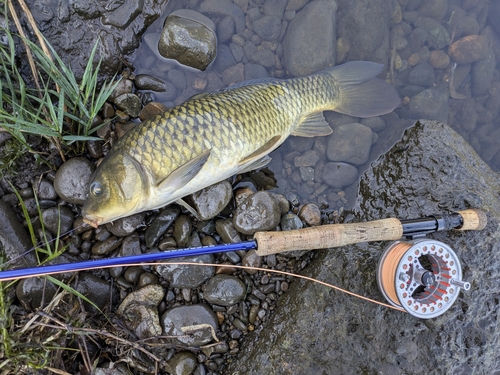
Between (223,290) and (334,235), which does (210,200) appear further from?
(334,235)

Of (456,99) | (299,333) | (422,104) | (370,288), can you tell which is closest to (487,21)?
(456,99)

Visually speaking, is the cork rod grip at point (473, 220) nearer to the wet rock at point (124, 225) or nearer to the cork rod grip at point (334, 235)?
the cork rod grip at point (334, 235)

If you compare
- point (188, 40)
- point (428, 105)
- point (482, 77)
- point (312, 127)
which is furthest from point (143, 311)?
point (482, 77)

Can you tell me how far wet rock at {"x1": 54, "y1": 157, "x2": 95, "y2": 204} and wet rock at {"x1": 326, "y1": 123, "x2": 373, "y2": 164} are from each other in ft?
7.34

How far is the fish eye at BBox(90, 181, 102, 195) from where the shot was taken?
240 cm

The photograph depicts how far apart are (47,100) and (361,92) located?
8.70ft

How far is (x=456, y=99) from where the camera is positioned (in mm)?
3879

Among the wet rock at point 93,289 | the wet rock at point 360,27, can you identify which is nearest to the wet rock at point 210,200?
the wet rock at point 93,289

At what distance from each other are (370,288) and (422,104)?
7.15 feet

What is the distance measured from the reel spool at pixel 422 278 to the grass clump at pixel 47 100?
234cm

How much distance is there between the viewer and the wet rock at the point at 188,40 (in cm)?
305

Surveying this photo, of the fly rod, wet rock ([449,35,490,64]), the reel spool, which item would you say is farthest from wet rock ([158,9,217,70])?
wet rock ([449,35,490,64])

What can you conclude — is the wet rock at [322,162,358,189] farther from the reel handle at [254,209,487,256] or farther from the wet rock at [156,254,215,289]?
the wet rock at [156,254,215,289]

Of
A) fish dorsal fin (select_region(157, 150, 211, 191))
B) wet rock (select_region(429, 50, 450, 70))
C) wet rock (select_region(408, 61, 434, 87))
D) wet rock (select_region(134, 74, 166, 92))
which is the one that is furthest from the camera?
wet rock (select_region(429, 50, 450, 70))
